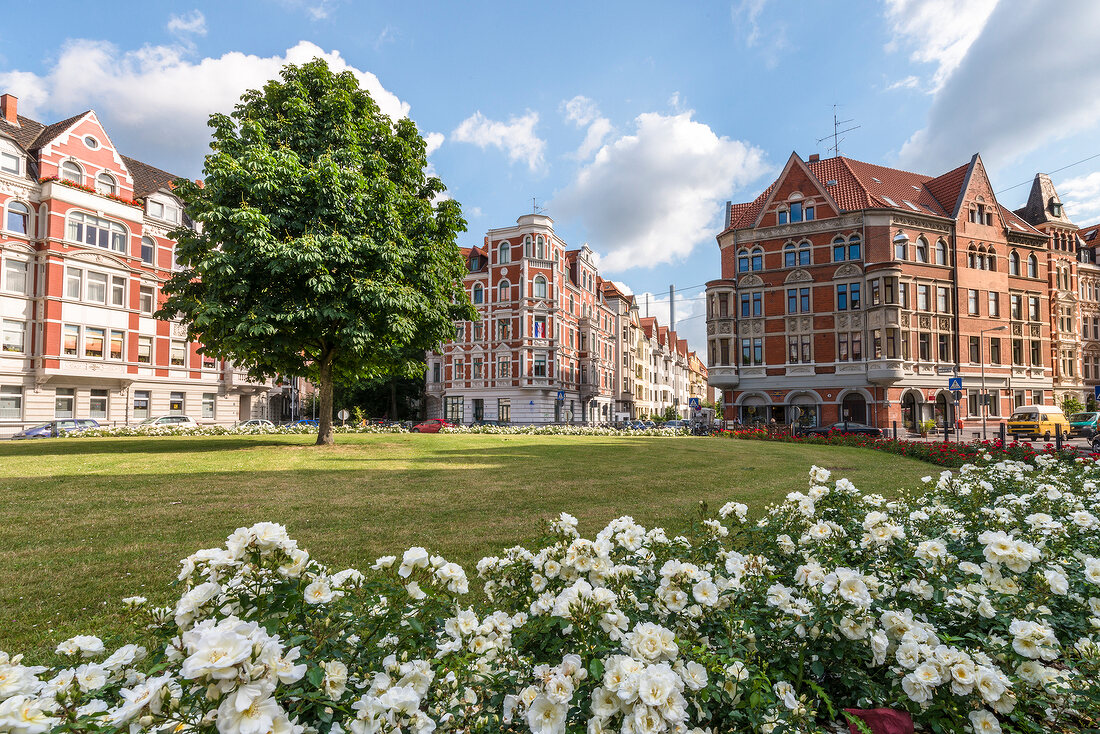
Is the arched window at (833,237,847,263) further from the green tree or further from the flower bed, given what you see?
the green tree

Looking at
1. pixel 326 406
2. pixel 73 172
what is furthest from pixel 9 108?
pixel 326 406

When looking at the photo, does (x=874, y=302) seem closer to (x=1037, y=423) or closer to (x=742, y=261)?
(x=742, y=261)

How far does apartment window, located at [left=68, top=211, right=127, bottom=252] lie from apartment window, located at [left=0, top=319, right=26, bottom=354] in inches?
238

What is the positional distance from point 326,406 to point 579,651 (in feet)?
65.8

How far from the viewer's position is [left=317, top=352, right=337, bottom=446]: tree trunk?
19641 mm

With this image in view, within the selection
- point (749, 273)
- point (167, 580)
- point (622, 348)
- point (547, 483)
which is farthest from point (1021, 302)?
point (167, 580)

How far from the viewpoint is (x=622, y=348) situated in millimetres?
69750

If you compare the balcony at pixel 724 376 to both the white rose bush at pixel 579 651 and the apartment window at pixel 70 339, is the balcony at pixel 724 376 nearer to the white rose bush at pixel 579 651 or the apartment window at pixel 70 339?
the white rose bush at pixel 579 651

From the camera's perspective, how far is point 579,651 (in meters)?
2.11

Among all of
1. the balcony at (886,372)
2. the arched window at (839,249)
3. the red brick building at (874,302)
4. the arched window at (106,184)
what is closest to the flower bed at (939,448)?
the red brick building at (874,302)

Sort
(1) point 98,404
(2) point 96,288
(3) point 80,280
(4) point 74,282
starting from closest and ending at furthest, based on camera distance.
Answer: (4) point 74,282, (3) point 80,280, (2) point 96,288, (1) point 98,404

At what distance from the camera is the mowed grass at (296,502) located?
520cm

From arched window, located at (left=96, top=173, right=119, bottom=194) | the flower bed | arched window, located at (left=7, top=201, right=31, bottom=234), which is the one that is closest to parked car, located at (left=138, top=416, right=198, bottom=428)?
arched window, located at (left=7, top=201, right=31, bottom=234)

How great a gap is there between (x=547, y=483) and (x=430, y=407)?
48284mm
